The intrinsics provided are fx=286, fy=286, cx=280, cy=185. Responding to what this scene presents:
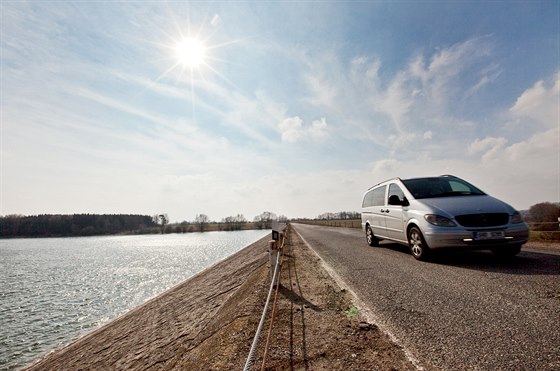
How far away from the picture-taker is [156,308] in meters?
10.7

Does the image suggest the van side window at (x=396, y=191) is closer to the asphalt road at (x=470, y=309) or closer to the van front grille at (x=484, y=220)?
the van front grille at (x=484, y=220)

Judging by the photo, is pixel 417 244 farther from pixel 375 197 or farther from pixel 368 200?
pixel 368 200

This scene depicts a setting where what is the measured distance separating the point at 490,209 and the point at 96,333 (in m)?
11.6

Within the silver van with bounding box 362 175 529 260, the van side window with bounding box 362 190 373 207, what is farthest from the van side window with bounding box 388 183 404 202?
the van side window with bounding box 362 190 373 207

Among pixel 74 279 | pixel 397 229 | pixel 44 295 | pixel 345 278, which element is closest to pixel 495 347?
pixel 345 278

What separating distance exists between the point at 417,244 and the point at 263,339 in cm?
531

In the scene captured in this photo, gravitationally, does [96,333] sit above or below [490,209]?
below

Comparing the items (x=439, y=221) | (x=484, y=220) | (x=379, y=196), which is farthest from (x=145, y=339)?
(x=484, y=220)

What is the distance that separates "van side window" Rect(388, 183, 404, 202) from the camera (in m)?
8.08

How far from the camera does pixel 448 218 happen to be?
246 inches

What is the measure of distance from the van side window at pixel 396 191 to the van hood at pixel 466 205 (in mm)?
1009

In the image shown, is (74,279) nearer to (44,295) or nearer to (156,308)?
(44,295)

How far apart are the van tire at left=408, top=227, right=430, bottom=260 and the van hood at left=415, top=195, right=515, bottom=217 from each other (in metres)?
0.73

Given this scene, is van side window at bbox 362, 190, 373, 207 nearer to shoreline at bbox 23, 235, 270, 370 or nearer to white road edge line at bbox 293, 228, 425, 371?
shoreline at bbox 23, 235, 270, 370
